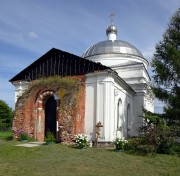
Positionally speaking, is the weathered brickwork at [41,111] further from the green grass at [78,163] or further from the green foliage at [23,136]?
the green grass at [78,163]

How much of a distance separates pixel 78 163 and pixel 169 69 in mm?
9596

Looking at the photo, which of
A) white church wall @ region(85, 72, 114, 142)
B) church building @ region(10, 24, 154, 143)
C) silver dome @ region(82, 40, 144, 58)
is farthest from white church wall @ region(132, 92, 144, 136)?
white church wall @ region(85, 72, 114, 142)

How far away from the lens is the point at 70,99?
16672mm

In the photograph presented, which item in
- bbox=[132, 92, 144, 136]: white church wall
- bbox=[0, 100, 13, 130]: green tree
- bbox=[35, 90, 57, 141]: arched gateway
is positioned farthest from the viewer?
bbox=[0, 100, 13, 130]: green tree

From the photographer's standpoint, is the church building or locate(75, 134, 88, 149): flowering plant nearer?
locate(75, 134, 88, 149): flowering plant

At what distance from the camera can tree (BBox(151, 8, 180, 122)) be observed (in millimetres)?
16875

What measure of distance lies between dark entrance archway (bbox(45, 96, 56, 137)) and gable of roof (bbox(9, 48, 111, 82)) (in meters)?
1.99

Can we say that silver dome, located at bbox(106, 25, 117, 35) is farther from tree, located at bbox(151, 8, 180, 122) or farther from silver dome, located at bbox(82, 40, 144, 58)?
tree, located at bbox(151, 8, 180, 122)

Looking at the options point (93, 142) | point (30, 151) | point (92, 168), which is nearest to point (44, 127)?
point (93, 142)

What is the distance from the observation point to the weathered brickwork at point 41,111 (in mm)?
16469

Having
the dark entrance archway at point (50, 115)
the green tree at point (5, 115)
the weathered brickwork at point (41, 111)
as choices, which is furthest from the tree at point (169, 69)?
the green tree at point (5, 115)

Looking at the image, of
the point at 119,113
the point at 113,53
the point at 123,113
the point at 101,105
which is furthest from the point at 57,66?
the point at 113,53

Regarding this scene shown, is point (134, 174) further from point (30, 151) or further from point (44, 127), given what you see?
point (44, 127)

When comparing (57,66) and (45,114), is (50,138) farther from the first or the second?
(57,66)
